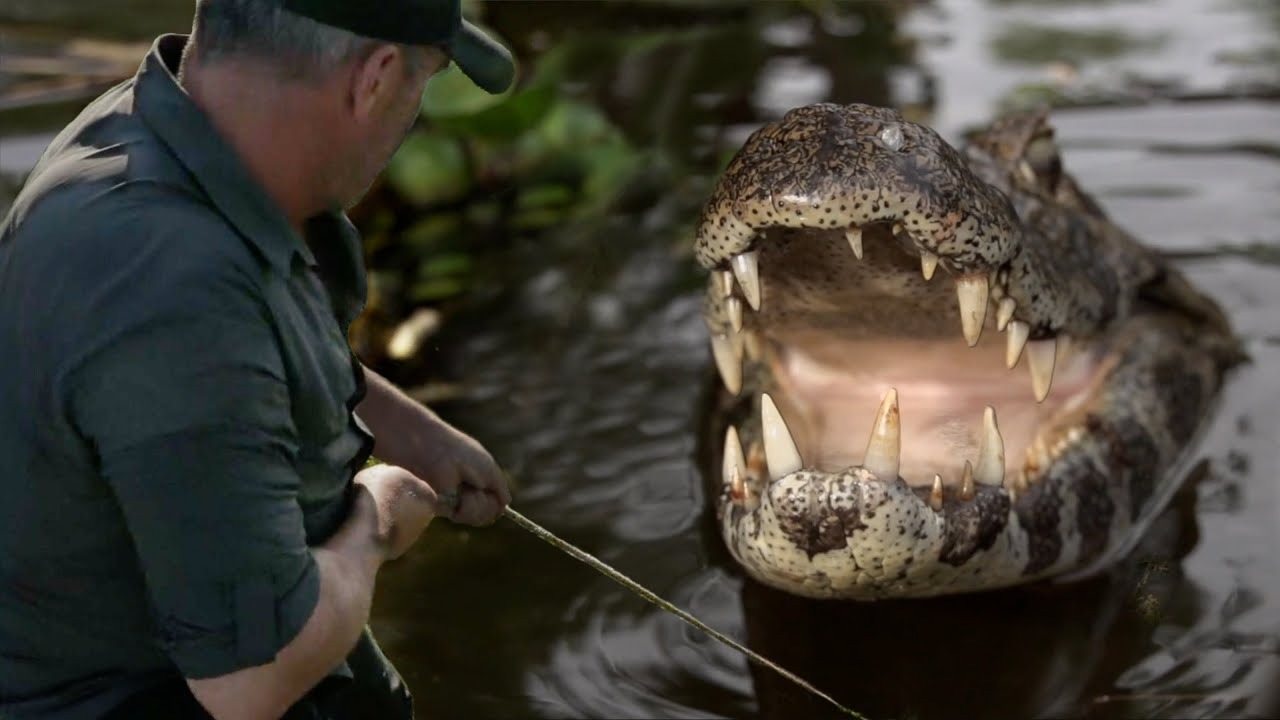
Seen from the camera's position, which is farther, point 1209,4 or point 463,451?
point 1209,4

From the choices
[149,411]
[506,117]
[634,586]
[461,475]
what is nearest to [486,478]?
[461,475]

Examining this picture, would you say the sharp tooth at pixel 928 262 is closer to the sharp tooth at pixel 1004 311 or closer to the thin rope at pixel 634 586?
the sharp tooth at pixel 1004 311

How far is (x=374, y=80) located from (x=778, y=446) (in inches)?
47.3

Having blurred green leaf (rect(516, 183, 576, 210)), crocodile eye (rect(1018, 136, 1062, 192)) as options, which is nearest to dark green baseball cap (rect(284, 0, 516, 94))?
crocodile eye (rect(1018, 136, 1062, 192))

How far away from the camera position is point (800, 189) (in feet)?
9.86

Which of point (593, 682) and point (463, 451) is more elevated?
point (463, 451)

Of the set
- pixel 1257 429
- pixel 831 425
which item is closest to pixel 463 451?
pixel 831 425

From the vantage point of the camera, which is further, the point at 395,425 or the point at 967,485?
the point at 967,485

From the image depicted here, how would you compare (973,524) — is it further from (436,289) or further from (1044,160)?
(436,289)

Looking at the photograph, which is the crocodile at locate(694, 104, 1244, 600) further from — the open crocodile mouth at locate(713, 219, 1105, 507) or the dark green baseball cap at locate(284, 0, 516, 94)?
the dark green baseball cap at locate(284, 0, 516, 94)

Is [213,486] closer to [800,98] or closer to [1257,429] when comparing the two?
[1257,429]

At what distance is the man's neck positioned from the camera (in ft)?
7.06

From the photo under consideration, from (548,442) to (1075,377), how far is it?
137 cm

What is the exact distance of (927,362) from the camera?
3752 millimetres
